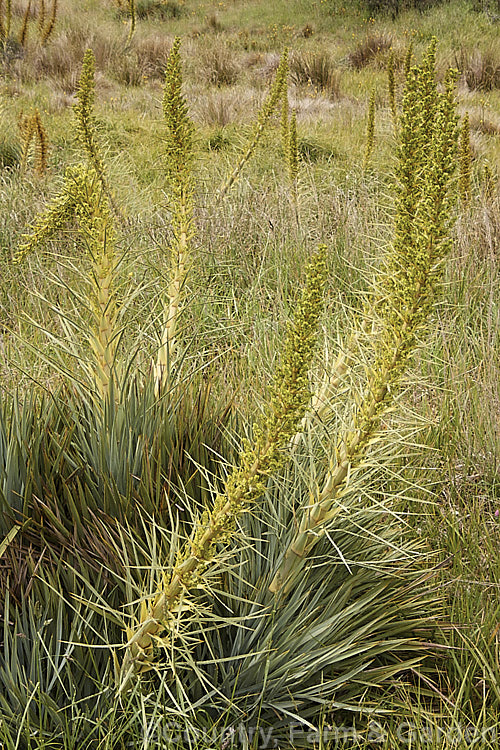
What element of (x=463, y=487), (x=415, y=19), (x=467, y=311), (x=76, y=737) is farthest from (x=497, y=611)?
(x=415, y=19)

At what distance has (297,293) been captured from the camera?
137 inches

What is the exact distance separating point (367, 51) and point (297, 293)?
13.0 meters

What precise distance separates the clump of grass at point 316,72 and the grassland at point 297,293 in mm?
54

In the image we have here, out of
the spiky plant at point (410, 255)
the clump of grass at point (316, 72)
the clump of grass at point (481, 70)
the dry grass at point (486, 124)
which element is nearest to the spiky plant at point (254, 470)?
the spiky plant at point (410, 255)

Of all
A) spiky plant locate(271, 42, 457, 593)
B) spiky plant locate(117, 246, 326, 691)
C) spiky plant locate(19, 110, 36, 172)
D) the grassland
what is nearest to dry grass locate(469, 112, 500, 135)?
the grassland

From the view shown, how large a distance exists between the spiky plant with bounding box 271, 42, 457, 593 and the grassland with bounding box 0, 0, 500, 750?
12cm

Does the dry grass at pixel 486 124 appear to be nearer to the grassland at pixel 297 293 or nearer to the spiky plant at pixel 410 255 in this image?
the grassland at pixel 297 293

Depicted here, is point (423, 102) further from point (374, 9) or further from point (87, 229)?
point (374, 9)

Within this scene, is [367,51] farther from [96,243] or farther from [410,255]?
[410,255]

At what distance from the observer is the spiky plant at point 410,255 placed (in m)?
0.97

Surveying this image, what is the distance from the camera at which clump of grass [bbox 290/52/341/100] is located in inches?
488

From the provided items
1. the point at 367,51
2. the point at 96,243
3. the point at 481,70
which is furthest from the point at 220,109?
the point at 96,243

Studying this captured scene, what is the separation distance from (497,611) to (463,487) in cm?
66

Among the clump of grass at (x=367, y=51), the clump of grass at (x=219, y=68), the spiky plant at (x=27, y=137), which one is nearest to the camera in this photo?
the spiky plant at (x=27, y=137)
